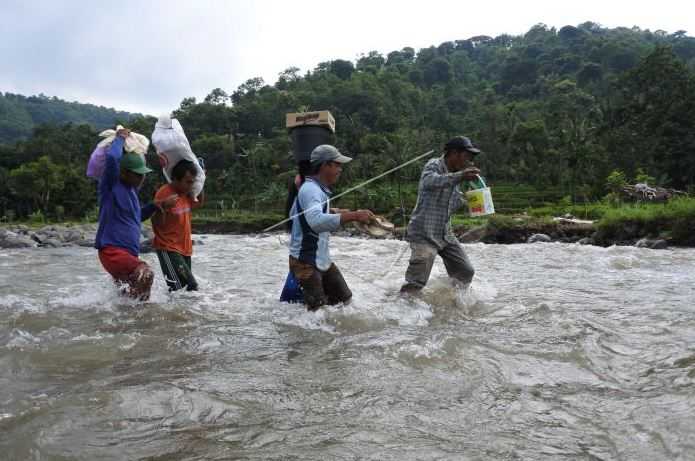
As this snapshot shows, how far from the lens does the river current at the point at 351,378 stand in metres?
2.30

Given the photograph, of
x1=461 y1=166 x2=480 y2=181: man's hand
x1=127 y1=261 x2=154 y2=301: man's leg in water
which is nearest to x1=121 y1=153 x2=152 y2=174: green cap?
x1=127 y1=261 x2=154 y2=301: man's leg in water

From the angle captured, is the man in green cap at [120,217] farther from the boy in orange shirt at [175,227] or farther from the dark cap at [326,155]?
the dark cap at [326,155]

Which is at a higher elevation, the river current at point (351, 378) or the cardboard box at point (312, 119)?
the cardboard box at point (312, 119)

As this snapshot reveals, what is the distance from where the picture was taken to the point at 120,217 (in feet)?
15.9

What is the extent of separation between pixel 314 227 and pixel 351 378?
4.49 feet

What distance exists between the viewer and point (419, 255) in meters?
5.42

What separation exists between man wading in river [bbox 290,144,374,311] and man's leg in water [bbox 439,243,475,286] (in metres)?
1.48

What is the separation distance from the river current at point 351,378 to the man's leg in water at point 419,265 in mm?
143

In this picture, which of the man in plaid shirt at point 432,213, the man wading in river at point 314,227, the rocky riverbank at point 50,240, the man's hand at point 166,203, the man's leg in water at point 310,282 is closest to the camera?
the man wading in river at point 314,227

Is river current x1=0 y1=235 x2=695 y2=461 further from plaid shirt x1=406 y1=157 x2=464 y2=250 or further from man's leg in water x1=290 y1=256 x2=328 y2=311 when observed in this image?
plaid shirt x1=406 y1=157 x2=464 y2=250

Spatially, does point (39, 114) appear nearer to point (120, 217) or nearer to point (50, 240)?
point (50, 240)

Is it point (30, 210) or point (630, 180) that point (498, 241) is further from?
point (30, 210)

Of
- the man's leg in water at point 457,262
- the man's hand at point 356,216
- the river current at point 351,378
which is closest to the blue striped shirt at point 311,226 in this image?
the man's hand at point 356,216

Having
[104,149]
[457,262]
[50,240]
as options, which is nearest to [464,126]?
[50,240]
